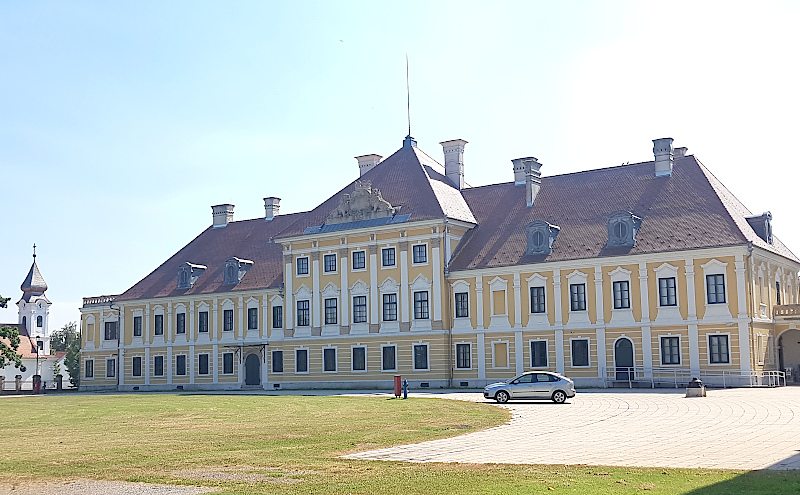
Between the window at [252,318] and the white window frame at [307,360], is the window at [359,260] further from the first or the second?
the window at [252,318]

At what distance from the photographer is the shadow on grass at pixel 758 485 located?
12680 mm

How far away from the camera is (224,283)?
214 feet

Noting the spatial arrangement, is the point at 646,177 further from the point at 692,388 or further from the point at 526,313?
the point at 692,388

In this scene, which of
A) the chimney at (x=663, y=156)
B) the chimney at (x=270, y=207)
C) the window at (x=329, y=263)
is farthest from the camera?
the chimney at (x=270, y=207)

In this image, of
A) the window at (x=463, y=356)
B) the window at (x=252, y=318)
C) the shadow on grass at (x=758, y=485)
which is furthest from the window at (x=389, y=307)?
the shadow on grass at (x=758, y=485)

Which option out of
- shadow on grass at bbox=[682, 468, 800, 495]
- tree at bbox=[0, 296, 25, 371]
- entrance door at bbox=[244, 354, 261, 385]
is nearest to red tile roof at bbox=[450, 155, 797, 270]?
Answer: entrance door at bbox=[244, 354, 261, 385]

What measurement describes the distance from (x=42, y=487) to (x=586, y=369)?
38.0 metres

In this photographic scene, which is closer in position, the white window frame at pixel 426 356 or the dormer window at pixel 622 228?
the dormer window at pixel 622 228

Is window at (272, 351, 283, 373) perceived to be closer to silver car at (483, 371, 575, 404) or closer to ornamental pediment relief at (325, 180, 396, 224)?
ornamental pediment relief at (325, 180, 396, 224)

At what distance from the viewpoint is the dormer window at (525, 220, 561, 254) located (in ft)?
171

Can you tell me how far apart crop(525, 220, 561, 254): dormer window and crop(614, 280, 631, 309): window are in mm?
4514

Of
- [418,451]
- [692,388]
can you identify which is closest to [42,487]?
[418,451]

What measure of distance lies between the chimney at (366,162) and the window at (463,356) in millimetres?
16840

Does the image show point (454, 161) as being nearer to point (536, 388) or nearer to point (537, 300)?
point (537, 300)
